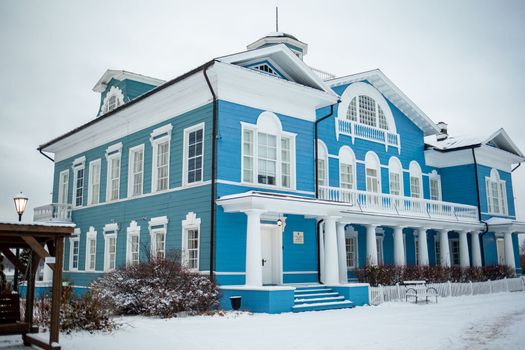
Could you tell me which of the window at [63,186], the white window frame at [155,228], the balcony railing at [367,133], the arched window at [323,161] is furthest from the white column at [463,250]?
the window at [63,186]

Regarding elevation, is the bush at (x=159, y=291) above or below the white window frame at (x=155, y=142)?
below

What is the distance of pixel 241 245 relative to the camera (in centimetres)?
1841

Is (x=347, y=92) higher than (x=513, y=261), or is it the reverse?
(x=347, y=92)

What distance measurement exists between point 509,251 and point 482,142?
6.44 m

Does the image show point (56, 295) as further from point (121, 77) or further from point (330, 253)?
point (121, 77)

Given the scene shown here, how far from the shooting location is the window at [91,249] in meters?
25.7

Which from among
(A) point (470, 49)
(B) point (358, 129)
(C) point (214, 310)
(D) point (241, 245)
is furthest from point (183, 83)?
(A) point (470, 49)

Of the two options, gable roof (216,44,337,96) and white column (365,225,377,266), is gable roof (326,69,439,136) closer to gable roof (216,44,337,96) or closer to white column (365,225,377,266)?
gable roof (216,44,337,96)

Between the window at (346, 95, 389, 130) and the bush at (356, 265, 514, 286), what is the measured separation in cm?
800

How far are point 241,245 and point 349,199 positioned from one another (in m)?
6.77

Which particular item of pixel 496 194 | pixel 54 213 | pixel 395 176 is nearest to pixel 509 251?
pixel 496 194

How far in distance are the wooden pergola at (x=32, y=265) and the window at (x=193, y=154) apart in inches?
361

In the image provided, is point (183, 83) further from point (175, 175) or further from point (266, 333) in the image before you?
point (266, 333)

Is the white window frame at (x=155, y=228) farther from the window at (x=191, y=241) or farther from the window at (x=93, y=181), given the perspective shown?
the window at (x=93, y=181)
